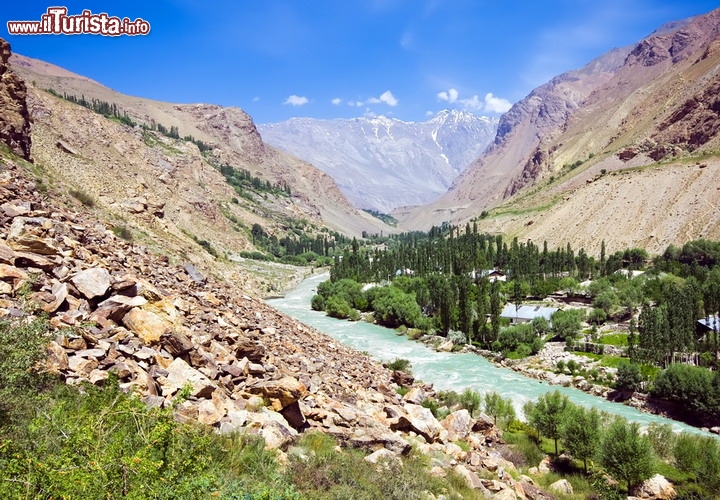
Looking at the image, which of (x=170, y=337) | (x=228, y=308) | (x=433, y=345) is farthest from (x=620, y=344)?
(x=170, y=337)

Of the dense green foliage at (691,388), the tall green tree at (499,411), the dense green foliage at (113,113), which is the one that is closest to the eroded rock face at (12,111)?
the tall green tree at (499,411)

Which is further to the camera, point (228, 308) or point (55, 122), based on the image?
point (55, 122)

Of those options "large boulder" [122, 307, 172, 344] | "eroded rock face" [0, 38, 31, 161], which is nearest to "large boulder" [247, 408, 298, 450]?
"large boulder" [122, 307, 172, 344]

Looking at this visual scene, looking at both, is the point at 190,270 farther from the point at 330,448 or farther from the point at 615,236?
the point at 615,236

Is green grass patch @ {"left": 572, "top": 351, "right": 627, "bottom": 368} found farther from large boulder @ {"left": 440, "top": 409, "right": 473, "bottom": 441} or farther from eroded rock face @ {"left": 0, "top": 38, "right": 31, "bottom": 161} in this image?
eroded rock face @ {"left": 0, "top": 38, "right": 31, "bottom": 161}

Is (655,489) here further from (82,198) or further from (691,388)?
(82,198)

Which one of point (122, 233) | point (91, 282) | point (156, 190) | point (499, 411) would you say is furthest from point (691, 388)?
point (156, 190)

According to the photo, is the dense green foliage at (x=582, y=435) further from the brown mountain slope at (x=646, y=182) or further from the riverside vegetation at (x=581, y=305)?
the brown mountain slope at (x=646, y=182)
